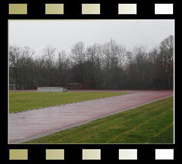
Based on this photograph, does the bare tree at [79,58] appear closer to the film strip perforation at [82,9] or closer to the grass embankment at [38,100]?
the grass embankment at [38,100]

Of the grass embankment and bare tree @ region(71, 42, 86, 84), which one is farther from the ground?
bare tree @ region(71, 42, 86, 84)

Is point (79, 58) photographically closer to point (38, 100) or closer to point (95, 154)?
point (38, 100)

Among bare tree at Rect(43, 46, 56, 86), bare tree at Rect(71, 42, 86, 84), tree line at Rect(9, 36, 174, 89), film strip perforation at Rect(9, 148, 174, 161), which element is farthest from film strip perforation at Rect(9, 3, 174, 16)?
bare tree at Rect(43, 46, 56, 86)

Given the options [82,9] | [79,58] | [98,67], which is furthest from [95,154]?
[79,58]

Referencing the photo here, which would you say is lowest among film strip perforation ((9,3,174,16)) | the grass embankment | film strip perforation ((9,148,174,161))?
the grass embankment

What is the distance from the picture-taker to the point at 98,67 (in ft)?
106

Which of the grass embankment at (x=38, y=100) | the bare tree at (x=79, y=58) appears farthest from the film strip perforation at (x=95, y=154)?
the bare tree at (x=79, y=58)

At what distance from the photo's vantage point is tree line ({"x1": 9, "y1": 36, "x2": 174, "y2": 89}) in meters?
32.3

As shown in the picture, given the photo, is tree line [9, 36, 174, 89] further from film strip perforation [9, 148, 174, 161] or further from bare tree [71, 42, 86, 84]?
film strip perforation [9, 148, 174, 161]

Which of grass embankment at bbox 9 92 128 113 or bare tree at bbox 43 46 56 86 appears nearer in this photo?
grass embankment at bbox 9 92 128 113

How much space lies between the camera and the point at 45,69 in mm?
40062

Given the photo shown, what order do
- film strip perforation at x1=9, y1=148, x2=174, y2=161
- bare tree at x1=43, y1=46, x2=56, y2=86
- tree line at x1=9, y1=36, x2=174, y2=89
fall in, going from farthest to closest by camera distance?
bare tree at x1=43, y1=46, x2=56, y2=86 < tree line at x1=9, y1=36, x2=174, y2=89 < film strip perforation at x1=9, y1=148, x2=174, y2=161
